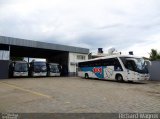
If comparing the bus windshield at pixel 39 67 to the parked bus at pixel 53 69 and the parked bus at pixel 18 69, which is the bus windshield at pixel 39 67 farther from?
the parked bus at pixel 53 69

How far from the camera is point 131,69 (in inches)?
765

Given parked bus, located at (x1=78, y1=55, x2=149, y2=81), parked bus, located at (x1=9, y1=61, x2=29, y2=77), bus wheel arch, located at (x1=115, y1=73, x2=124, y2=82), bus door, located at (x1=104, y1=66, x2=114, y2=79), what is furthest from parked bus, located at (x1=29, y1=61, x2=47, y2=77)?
bus wheel arch, located at (x1=115, y1=73, x2=124, y2=82)

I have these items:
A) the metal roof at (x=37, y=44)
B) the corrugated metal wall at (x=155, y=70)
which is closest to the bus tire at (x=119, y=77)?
the corrugated metal wall at (x=155, y=70)

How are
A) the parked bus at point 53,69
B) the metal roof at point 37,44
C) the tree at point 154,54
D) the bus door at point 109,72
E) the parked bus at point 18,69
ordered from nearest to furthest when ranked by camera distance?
the bus door at point 109,72, the metal roof at point 37,44, the parked bus at point 18,69, the parked bus at point 53,69, the tree at point 154,54

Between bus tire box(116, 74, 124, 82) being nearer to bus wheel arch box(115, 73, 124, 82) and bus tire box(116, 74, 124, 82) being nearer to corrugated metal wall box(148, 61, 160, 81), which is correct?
bus wheel arch box(115, 73, 124, 82)

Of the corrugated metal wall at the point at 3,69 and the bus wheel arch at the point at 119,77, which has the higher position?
the corrugated metal wall at the point at 3,69

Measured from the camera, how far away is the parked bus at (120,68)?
19250mm

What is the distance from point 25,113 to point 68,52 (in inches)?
1184

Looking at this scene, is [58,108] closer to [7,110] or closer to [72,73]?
[7,110]

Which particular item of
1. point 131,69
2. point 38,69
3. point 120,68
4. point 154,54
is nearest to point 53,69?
point 38,69

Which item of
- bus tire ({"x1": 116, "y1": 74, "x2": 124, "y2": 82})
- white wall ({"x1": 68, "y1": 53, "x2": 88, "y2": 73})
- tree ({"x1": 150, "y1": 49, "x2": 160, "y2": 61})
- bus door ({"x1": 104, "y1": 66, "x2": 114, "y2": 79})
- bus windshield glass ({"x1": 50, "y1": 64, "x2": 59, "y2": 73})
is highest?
tree ({"x1": 150, "y1": 49, "x2": 160, "y2": 61})

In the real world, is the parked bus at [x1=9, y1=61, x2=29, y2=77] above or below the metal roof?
below

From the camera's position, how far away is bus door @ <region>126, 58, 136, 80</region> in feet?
63.0

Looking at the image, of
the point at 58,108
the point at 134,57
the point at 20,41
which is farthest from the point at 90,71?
the point at 58,108
